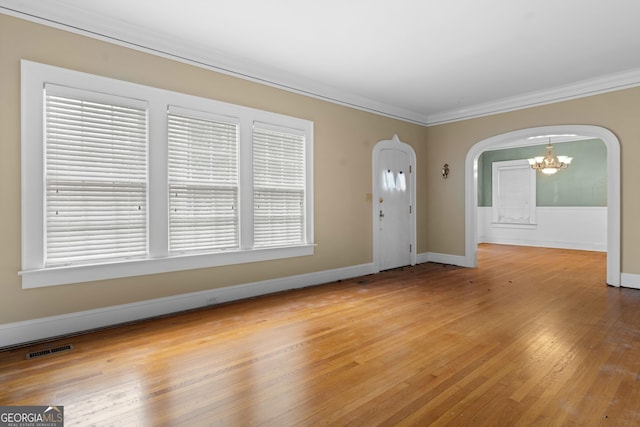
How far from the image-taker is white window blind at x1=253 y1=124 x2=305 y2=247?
4.64m

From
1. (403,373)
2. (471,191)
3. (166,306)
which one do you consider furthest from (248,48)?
(471,191)

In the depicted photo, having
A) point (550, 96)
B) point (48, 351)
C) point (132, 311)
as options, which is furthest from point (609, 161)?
point (48, 351)

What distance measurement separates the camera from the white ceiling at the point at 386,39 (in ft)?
10.5

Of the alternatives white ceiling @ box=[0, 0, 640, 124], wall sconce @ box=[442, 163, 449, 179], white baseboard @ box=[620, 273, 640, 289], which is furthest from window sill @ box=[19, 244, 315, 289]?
white baseboard @ box=[620, 273, 640, 289]

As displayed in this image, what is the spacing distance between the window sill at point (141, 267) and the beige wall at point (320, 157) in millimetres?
67

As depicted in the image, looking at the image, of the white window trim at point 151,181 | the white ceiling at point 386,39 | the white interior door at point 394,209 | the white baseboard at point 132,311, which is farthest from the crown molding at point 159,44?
the white baseboard at point 132,311

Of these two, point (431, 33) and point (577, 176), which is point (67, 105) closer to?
point (431, 33)

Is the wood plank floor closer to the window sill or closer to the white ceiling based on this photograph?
the window sill

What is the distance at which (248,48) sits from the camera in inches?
160

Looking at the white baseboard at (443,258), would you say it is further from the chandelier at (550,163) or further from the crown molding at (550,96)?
the chandelier at (550,163)

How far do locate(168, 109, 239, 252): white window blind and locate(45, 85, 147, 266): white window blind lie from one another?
0.32 metres

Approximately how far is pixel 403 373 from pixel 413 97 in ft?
15.3

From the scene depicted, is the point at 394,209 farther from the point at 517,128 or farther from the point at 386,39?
the point at 386,39

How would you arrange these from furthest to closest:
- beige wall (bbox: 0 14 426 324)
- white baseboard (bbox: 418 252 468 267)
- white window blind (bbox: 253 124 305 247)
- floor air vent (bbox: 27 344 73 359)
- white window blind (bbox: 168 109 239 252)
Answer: white baseboard (bbox: 418 252 468 267), white window blind (bbox: 253 124 305 247), white window blind (bbox: 168 109 239 252), beige wall (bbox: 0 14 426 324), floor air vent (bbox: 27 344 73 359)
